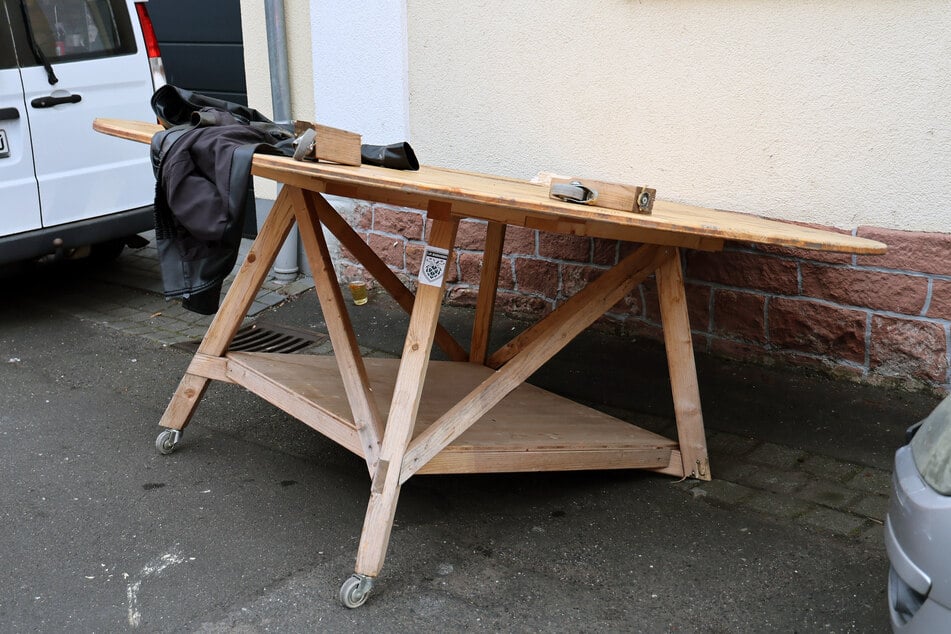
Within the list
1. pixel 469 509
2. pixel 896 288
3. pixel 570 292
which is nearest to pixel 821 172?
pixel 896 288

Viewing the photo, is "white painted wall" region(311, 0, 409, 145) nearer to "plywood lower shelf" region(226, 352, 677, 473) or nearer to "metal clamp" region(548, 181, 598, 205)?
"plywood lower shelf" region(226, 352, 677, 473)

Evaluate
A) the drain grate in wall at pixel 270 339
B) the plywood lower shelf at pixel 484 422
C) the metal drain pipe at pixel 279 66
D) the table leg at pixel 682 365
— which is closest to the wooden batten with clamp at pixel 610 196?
the table leg at pixel 682 365

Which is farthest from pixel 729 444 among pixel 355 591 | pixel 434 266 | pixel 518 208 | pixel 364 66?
pixel 364 66

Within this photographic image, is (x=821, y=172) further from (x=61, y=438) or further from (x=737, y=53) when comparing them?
(x=61, y=438)

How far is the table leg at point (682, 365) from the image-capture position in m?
3.33

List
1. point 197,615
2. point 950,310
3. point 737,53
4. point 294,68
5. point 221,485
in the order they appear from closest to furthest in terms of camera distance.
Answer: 1. point 197,615
2. point 221,485
3. point 950,310
4. point 737,53
5. point 294,68

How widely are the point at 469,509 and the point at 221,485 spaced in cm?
89

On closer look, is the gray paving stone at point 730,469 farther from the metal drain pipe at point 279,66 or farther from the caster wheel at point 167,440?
the metal drain pipe at point 279,66

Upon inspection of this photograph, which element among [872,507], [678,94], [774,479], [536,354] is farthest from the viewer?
[678,94]

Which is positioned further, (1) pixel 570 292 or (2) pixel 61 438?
(1) pixel 570 292

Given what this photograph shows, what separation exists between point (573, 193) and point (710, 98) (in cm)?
201

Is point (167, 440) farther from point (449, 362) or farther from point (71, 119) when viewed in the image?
point (71, 119)

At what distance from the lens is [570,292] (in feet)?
16.5

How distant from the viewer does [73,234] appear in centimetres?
540
